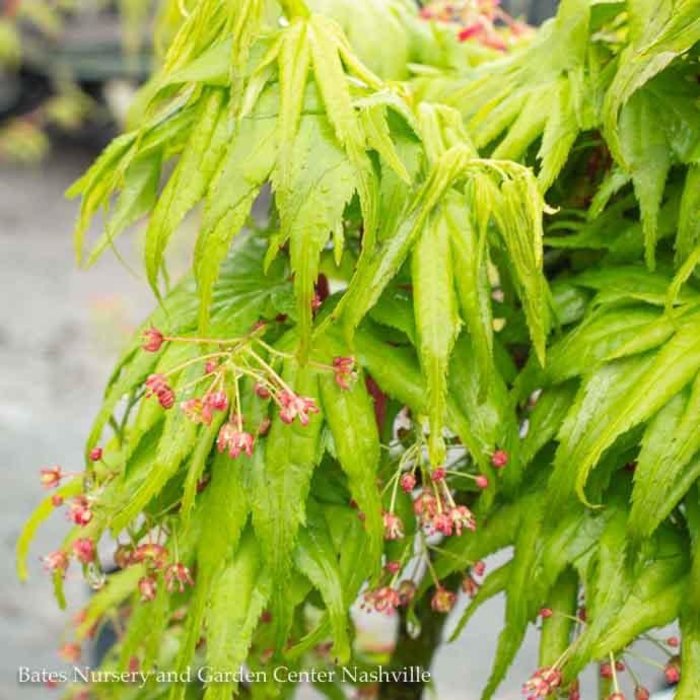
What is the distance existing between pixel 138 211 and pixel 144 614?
0.29 m

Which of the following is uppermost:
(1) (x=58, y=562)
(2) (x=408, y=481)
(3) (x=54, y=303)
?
(2) (x=408, y=481)

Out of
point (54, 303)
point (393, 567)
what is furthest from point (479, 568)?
point (54, 303)

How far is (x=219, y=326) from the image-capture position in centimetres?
69

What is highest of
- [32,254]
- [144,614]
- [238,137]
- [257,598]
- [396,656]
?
[238,137]

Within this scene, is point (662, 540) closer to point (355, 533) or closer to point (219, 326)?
point (355, 533)

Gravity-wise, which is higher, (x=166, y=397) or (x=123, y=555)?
(x=166, y=397)

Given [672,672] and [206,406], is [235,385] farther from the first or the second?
[672,672]

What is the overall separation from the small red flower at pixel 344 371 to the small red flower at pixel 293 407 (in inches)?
1.0

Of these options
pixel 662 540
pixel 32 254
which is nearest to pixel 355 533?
pixel 662 540

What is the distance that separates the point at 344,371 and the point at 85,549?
216 mm

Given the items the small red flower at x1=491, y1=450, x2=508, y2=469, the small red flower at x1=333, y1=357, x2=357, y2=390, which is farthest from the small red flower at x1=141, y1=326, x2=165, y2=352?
the small red flower at x1=491, y1=450, x2=508, y2=469

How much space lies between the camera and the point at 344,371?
636 millimetres

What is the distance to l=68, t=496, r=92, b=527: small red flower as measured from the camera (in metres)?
0.70

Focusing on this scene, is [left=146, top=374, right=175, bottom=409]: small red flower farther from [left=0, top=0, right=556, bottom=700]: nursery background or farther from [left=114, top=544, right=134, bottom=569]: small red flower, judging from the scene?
[left=0, top=0, right=556, bottom=700]: nursery background
